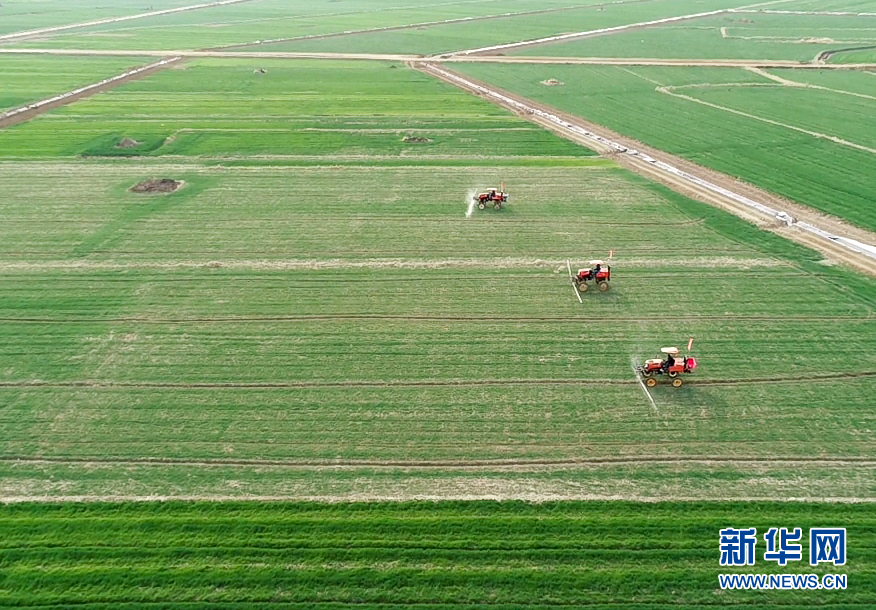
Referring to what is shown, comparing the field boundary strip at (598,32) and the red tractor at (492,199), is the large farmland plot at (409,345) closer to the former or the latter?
the red tractor at (492,199)

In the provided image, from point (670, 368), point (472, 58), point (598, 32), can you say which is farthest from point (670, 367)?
point (598, 32)

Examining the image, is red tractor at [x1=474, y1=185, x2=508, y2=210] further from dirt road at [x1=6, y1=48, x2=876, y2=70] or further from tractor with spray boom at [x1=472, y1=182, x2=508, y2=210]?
dirt road at [x1=6, y1=48, x2=876, y2=70]

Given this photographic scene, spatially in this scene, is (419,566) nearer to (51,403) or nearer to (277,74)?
(51,403)

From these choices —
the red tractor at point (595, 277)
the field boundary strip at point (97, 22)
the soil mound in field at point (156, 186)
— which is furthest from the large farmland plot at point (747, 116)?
the field boundary strip at point (97, 22)

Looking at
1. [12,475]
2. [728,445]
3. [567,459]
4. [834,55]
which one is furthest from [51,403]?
[834,55]

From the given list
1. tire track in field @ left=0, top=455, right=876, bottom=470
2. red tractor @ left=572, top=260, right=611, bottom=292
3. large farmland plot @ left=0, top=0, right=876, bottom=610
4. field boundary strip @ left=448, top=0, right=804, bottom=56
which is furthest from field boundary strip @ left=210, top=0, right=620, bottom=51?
tire track in field @ left=0, top=455, right=876, bottom=470

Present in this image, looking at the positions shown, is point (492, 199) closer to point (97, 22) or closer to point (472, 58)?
point (472, 58)

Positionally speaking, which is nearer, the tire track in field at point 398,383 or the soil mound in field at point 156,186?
the tire track in field at point 398,383
